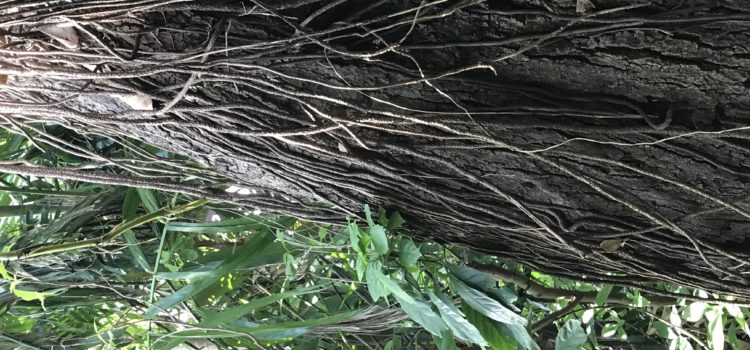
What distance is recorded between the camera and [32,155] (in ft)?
5.21

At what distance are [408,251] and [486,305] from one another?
17 cm

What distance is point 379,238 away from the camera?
858 millimetres

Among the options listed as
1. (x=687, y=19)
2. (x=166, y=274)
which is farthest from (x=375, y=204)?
(x=166, y=274)

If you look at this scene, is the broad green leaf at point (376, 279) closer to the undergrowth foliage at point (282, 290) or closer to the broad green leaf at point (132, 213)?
the undergrowth foliage at point (282, 290)

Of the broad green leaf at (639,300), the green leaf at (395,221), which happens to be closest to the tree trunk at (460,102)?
the green leaf at (395,221)

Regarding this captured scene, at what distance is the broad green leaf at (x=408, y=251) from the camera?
0.90 meters

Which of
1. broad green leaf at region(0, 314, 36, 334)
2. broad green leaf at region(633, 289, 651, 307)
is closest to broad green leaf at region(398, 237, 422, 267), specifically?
broad green leaf at region(633, 289, 651, 307)

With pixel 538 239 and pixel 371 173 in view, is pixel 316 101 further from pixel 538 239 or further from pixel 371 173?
pixel 538 239

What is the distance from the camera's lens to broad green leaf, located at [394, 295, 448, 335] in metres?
0.97

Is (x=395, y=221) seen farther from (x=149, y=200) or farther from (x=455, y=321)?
(x=149, y=200)

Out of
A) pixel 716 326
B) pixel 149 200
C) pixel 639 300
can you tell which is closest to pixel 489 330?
pixel 639 300

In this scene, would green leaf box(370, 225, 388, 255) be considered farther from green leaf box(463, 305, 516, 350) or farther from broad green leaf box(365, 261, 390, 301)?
green leaf box(463, 305, 516, 350)

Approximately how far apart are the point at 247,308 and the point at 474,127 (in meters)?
0.74

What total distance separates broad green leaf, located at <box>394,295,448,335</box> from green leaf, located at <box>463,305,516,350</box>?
0.05 metres
